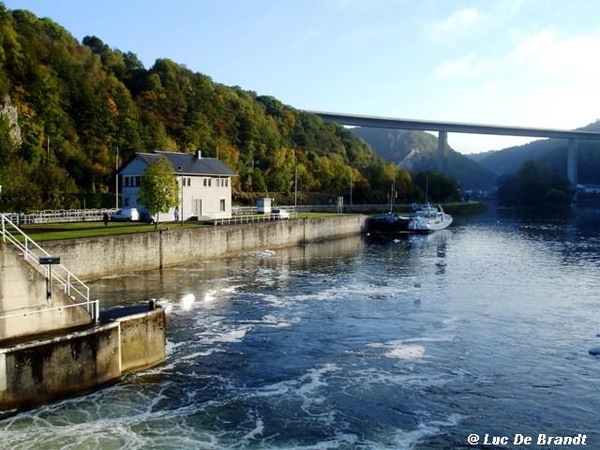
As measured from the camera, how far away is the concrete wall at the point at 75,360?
19.2 metres

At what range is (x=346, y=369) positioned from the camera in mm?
25328

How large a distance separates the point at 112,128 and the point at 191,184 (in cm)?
4427

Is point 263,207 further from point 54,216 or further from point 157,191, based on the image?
point 54,216

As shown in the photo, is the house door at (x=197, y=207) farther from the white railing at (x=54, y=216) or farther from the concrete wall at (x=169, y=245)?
the white railing at (x=54, y=216)

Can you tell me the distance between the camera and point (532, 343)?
2973 cm

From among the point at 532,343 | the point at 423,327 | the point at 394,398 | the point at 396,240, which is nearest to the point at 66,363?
the point at 394,398

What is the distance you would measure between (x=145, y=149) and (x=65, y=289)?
8949 cm

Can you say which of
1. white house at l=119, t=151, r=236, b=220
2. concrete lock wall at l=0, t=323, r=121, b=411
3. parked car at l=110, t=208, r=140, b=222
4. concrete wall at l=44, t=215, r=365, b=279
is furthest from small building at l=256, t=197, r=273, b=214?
concrete lock wall at l=0, t=323, r=121, b=411

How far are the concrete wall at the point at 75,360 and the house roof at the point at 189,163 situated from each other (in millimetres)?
46794

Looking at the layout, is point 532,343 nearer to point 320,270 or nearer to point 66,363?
point 66,363

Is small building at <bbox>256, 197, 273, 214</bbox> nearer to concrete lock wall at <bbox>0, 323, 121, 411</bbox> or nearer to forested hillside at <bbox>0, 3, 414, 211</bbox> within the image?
forested hillside at <bbox>0, 3, 414, 211</bbox>

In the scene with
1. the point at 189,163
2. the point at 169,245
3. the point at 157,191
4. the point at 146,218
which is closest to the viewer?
the point at 169,245

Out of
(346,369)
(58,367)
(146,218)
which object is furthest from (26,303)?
(146,218)

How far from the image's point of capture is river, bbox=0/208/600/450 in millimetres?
19234
